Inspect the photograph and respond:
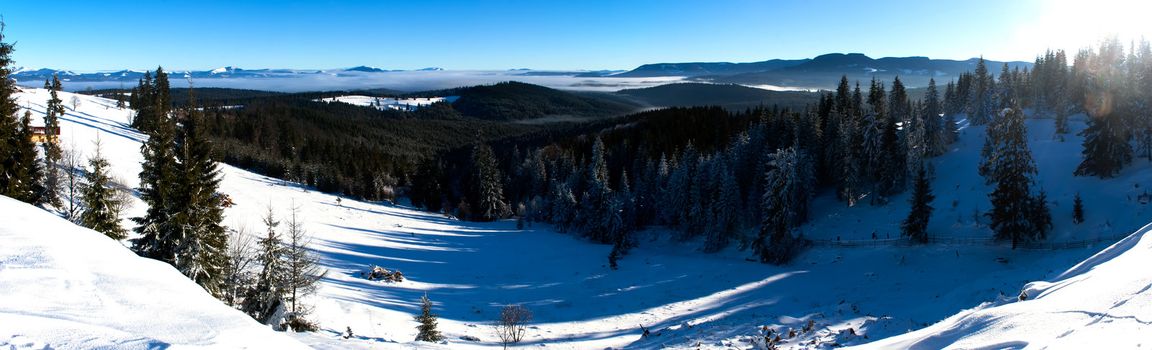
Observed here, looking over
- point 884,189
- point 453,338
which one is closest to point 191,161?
point 453,338

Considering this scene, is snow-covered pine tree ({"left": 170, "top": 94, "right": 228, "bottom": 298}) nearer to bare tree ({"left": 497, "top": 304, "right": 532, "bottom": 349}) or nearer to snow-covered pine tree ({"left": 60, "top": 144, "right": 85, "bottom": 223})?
snow-covered pine tree ({"left": 60, "top": 144, "right": 85, "bottom": 223})

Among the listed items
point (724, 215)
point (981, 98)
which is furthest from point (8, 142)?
point (981, 98)

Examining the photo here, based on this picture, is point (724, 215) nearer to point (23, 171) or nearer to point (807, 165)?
point (807, 165)

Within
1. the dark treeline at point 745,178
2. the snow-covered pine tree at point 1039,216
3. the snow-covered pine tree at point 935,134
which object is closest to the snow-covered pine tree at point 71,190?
the dark treeline at point 745,178

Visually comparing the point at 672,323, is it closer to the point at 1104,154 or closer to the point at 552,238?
the point at 552,238

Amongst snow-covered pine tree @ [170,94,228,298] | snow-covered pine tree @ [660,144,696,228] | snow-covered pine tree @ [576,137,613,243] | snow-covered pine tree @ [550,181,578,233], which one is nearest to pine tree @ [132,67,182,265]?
snow-covered pine tree @ [170,94,228,298]

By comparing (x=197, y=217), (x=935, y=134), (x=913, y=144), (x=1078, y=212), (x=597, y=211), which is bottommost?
(x=597, y=211)
